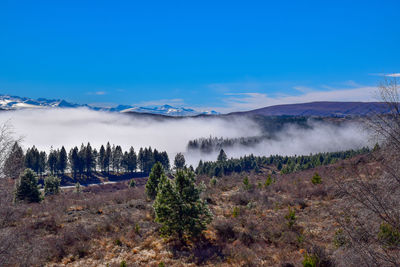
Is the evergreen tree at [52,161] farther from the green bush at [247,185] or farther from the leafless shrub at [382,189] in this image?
the leafless shrub at [382,189]

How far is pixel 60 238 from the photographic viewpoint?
13.5 m

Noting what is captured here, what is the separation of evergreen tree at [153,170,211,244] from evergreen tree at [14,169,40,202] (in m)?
19.8

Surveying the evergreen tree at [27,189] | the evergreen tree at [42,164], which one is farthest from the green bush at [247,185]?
the evergreen tree at [42,164]

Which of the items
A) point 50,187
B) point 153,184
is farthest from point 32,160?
point 153,184

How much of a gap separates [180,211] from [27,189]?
21.7 metres

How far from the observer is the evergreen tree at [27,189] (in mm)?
24106

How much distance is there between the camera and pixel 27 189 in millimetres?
24656

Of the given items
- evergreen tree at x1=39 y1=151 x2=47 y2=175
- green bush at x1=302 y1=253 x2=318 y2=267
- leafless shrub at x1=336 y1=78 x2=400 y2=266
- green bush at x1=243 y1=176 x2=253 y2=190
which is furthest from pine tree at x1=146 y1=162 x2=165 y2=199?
evergreen tree at x1=39 y1=151 x2=47 y2=175

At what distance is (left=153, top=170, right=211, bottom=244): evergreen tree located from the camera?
13.2 m

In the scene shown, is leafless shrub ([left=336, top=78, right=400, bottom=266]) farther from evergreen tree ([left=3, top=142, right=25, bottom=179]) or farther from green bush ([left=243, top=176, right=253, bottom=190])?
green bush ([left=243, top=176, right=253, bottom=190])

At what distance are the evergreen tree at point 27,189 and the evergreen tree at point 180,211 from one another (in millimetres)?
19791

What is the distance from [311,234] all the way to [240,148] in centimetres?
17988

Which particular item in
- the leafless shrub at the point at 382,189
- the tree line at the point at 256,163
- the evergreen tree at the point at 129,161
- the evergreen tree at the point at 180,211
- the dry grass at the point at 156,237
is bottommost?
the tree line at the point at 256,163

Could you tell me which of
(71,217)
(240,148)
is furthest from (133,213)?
(240,148)
